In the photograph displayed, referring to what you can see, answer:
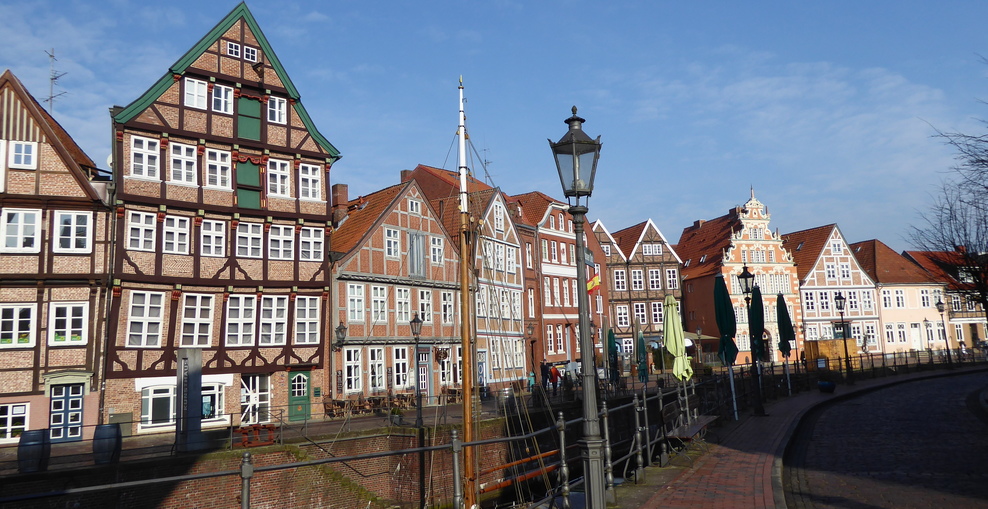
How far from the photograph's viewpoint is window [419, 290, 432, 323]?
115 feet

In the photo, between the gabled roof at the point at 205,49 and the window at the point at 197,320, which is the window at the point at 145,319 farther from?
the gabled roof at the point at 205,49

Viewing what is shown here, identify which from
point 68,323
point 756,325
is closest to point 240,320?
point 68,323

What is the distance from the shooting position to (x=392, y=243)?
111ft

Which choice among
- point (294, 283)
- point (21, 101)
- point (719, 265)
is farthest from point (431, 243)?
point (719, 265)

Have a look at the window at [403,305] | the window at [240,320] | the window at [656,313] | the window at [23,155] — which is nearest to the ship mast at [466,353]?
the window at [240,320]

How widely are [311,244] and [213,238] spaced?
3959 mm

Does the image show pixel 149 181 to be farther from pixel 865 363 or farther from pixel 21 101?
pixel 865 363

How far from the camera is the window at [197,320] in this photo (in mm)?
26266

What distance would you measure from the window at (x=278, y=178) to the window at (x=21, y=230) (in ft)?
26.5

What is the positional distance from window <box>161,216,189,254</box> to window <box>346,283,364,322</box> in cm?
722

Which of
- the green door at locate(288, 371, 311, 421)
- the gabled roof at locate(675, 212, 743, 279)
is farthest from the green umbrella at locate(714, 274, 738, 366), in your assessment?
the gabled roof at locate(675, 212, 743, 279)

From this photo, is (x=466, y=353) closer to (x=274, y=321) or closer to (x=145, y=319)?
(x=274, y=321)

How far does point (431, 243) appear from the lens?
36281 millimetres

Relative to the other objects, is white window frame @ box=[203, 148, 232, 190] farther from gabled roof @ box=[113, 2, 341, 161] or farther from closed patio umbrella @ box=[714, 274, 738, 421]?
closed patio umbrella @ box=[714, 274, 738, 421]
